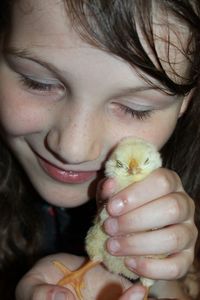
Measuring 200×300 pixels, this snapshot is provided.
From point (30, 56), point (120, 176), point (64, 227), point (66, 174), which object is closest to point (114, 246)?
point (120, 176)

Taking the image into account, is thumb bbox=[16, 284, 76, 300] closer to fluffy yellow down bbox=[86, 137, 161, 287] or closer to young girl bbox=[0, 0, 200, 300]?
young girl bbox=[0, 0, 200, 300]

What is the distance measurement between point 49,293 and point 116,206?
8.4 inches

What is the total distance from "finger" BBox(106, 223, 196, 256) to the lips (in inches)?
9.6

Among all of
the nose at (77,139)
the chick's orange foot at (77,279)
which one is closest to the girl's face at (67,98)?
the nose at (77,139)

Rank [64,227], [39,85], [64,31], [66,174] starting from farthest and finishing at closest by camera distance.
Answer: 1. [64,227]
2. [66,174]
3. [39,85]
4. [64,31]

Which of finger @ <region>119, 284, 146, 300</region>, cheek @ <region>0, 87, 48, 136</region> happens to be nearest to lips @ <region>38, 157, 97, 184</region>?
cheek @ <region>0, 87, 48, 136</region>

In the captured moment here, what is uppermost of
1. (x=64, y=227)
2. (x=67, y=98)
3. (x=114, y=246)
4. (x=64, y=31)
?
(x=64, y=31)

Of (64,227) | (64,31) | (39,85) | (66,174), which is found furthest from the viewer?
(64,227)

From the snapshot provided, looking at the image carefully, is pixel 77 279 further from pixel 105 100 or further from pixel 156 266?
pixel 105 100

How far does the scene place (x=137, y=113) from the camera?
1.07 m

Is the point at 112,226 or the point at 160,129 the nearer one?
the point at 112,226

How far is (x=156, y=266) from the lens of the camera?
996mm

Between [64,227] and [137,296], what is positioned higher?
[137,296]

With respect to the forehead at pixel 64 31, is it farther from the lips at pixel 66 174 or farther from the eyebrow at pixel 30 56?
the lips at pixel 66 174
